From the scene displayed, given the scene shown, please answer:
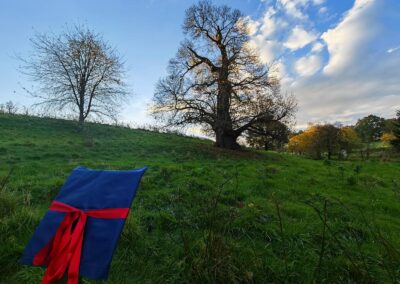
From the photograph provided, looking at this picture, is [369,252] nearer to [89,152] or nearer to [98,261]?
[98,261]

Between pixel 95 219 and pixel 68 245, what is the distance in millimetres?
288

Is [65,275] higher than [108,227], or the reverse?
[108,227]

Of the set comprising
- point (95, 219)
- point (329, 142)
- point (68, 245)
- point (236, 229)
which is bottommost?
point (236, 229)

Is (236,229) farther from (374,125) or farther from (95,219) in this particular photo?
(374,125)

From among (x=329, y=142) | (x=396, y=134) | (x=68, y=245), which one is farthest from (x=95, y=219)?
(x=329, y=142)

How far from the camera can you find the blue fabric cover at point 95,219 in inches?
83.0

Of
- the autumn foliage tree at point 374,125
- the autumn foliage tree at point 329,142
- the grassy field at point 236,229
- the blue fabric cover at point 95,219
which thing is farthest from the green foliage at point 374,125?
the blue fabric cover at point 95,219

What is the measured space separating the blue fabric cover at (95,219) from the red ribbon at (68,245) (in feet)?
0.11

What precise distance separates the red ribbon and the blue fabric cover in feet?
0.11

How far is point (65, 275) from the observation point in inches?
86.0

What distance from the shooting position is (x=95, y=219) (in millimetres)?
2266

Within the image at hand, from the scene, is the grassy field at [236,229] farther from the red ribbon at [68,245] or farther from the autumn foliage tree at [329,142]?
the autumn foliage tree at [329,142]

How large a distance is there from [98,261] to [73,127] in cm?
2222

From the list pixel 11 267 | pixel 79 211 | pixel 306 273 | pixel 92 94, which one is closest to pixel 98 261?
pixel 79 211
